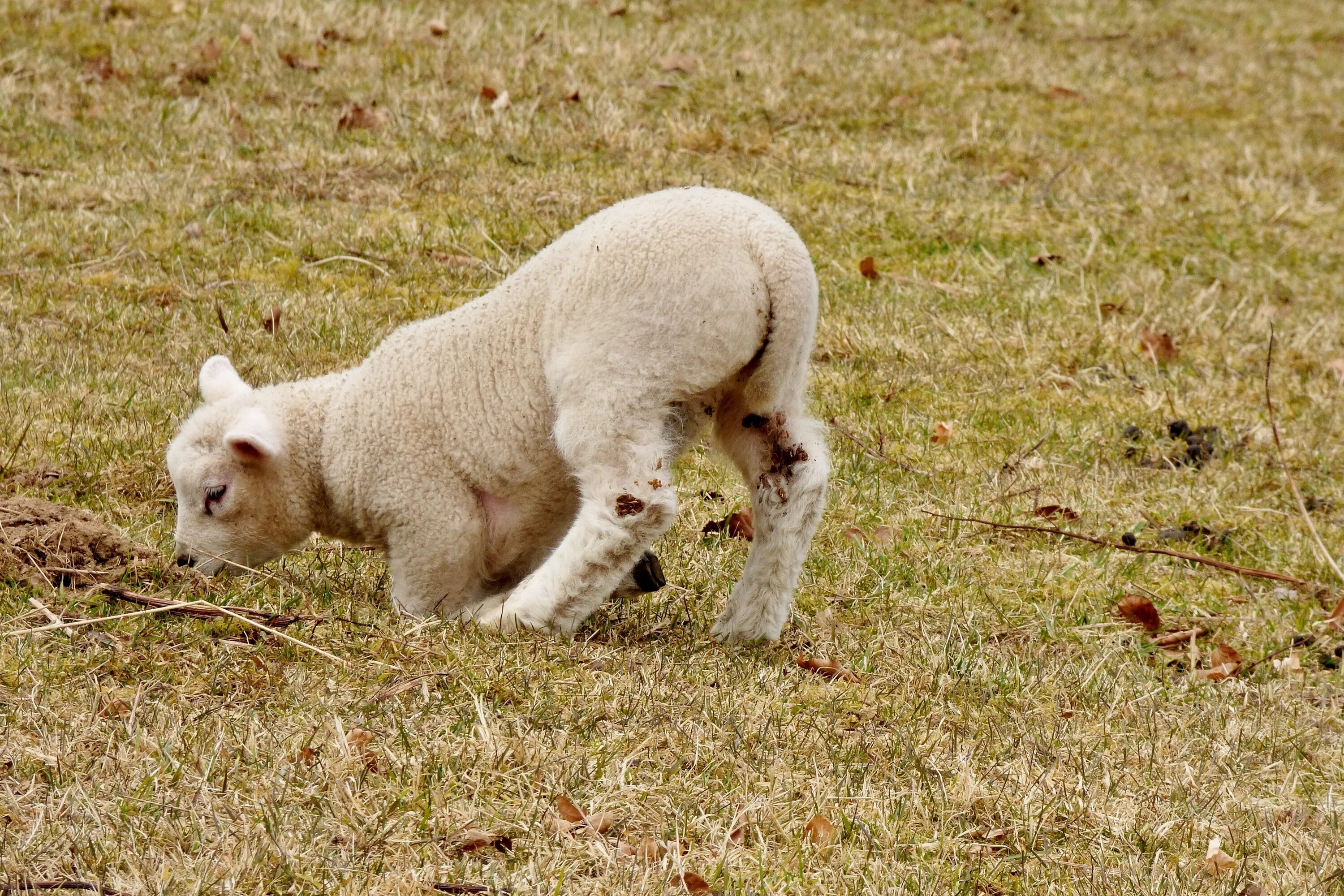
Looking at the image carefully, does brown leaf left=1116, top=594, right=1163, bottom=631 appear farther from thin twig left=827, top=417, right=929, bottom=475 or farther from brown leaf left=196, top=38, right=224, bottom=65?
brown leaf left=196, top=38, right=224, bottom=65

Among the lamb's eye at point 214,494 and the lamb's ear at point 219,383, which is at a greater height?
the lamb's ear at point 219,383

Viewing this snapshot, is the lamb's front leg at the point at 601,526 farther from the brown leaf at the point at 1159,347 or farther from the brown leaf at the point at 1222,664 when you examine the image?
the brown leaf at the point at 1159,347

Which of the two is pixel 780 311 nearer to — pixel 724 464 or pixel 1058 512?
pixel 724 464

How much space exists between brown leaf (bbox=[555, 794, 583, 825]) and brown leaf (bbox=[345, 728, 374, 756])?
0.47 m

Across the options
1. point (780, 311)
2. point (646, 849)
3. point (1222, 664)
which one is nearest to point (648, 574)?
point (780, 311)

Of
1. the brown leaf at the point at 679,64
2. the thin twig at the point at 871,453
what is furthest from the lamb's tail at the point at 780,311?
the brown leaf at the point at 679,64

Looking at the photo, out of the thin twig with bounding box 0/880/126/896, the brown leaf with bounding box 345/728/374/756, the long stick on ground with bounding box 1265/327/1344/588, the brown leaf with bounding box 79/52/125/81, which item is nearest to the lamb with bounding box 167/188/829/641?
the brown leaf with bounding box 345/728/374/756

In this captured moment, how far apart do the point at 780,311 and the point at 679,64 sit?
733 centimetres

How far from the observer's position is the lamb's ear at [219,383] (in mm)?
5090

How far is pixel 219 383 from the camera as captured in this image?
5.16 meters

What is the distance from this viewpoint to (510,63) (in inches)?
430

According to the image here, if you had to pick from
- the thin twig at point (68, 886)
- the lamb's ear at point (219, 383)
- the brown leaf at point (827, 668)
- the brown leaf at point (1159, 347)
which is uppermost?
the thin twig at point (68, 886)

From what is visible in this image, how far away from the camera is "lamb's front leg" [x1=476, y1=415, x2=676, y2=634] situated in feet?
Answer: 14.0

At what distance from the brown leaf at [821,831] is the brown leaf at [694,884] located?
0.34 meters
